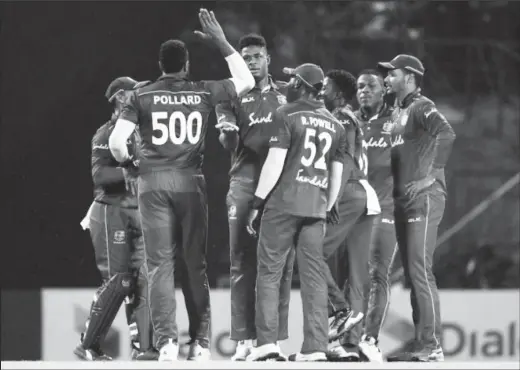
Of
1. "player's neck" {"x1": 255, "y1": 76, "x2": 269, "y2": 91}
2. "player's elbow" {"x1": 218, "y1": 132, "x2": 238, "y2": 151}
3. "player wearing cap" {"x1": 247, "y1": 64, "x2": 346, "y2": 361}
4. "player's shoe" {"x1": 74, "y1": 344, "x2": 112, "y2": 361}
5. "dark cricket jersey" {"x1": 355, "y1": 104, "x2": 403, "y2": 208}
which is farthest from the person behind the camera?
"dark cricket jersey" {"x1": 355, "y1": 104, "x2": 403, "y2": 208}

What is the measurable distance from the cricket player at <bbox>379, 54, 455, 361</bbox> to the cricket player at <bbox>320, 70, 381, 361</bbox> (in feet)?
0.65

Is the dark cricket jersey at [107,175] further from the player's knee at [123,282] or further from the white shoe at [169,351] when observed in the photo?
the white shoe at [169,351]

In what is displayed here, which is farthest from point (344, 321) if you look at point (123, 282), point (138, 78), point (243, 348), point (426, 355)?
point (138, 78)

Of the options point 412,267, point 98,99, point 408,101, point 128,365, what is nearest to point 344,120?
point 408,101

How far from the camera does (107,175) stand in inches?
268

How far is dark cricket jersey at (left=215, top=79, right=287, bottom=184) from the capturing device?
616 cm

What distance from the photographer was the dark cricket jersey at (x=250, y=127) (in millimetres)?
6164

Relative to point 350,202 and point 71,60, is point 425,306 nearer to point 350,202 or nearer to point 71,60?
point 350,202

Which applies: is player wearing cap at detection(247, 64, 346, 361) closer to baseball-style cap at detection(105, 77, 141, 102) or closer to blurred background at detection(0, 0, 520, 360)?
baseball-style cap at detection(105, 77, 141, 102)

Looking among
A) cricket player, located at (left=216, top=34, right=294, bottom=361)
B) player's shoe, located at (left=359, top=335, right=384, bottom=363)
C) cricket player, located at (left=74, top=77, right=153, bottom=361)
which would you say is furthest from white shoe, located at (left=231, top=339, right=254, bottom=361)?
player's shoe, located at (left=359, top=335, right=384, bottom=363)

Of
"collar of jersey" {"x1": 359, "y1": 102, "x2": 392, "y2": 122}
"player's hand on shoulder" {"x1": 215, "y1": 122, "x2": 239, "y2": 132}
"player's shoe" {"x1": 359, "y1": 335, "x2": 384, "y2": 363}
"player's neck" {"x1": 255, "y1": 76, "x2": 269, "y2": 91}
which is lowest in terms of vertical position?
"player's shoe" {"x1": 359, "y1": 335, "x2": 384, "y2": 363}

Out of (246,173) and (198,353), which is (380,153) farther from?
(198,353)

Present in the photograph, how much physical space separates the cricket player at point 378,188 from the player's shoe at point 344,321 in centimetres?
22

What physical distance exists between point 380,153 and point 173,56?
167 cm
